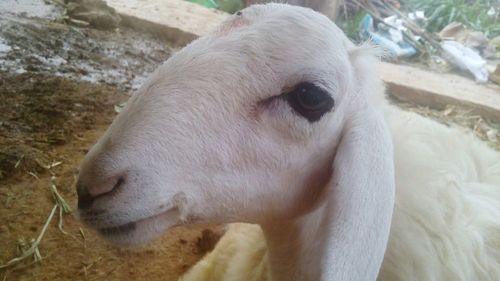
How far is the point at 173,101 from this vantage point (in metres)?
1.43

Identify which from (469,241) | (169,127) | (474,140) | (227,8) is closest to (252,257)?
(469,241)

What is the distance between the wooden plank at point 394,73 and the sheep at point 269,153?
3.24 metres

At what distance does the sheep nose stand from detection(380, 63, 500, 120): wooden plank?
3846 mm

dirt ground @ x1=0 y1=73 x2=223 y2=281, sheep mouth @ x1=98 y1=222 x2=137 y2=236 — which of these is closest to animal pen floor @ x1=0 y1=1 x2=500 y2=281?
dirt ground @ x1=0 y1=73 x2=223 y2=281

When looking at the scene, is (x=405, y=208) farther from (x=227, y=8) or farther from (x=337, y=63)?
(x=227, y=8)

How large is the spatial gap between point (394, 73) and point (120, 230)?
172 inches

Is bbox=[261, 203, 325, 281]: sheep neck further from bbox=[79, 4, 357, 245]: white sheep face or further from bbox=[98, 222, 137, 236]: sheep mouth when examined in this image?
bbox=[98, 222, 137, 236]: sheep mouth

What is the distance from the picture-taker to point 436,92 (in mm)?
4973

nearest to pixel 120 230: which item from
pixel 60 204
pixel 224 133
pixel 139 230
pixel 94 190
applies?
pixel 139 230

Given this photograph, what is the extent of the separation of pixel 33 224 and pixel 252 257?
4.54ft

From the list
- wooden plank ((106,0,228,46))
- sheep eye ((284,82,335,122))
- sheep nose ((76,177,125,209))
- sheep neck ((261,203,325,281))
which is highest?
sheep eye ((284,82,335,122))

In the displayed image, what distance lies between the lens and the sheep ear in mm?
1519

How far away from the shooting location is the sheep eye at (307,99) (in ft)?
5.02

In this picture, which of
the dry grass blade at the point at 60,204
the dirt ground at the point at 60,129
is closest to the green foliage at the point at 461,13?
the dirt ground at the point at 60,129
